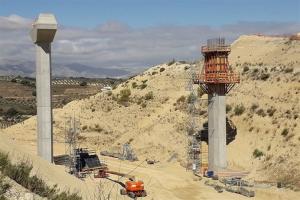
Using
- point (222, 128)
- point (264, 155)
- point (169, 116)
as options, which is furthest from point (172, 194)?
point (169, 116)

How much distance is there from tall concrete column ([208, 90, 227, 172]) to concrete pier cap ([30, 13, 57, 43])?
55.9ft

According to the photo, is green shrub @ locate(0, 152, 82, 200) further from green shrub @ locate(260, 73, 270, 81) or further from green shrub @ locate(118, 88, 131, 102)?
green shrub @ locate(118, 88, 131, 102)

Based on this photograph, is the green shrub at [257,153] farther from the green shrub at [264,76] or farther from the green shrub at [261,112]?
the green shrub at [264,76]

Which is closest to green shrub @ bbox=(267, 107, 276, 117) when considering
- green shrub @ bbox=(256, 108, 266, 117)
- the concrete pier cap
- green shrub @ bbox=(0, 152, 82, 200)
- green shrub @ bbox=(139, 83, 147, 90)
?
green shrub @ bbox=(256, 108, 266, 117)

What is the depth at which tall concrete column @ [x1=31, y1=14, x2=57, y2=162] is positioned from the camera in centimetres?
4362

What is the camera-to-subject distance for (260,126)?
5769 cm

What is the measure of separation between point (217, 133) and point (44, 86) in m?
16.9

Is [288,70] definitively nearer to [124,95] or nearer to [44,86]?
[124,95]

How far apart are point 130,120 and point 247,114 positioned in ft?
61.0

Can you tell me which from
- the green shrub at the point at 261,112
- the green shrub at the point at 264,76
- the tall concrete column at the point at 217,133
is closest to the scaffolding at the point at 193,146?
the tall concrete column at the point at 217,133

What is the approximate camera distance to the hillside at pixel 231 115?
53562 millimetres

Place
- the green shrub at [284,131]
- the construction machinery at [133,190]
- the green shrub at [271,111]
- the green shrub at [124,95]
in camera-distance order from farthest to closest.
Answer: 1. the green shrub at [124,95]
2. the green shrub at [271,111]
3. the green shrub at [284,131]
4. the construction machinery at [133,190]

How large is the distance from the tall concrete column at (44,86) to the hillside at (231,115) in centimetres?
1393

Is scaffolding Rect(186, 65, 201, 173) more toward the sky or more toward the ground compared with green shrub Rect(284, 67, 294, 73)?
more toward the ground
